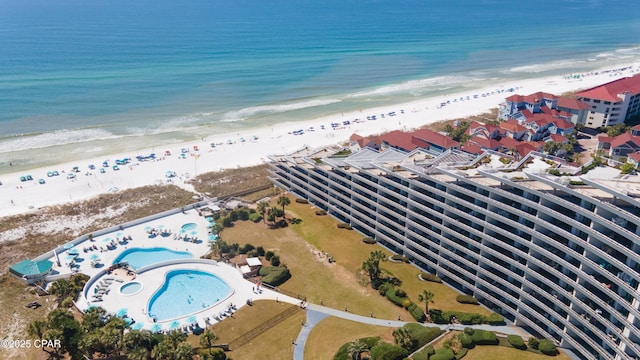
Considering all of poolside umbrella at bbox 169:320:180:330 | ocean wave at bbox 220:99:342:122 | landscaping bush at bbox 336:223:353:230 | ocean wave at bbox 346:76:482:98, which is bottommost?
poolside umbrella at bbox 169:320:180:330

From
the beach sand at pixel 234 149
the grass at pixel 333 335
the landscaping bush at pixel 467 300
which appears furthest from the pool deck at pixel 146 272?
the landscaping bush at pixel 467 300

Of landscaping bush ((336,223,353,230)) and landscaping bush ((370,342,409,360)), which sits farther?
landscaping bush ((336,223,353,230))

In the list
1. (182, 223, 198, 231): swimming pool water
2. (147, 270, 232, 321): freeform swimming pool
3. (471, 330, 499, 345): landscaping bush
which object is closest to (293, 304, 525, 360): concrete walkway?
(471, 330, 499, 345): landscaping bush

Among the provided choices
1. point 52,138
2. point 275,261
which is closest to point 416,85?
point 52,138

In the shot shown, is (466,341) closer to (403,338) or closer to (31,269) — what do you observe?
(403,338)

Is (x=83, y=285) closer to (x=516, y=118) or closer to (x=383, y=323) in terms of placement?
(x=383, y=323)

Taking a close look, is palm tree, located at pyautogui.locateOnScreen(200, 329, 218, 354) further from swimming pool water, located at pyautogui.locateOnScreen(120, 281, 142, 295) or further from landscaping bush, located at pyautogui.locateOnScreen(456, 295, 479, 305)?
landscaping bush, located at pyautogui.locateOnScreen(456, 295, 479, 305)

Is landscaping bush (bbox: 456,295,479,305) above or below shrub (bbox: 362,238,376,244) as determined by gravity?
below

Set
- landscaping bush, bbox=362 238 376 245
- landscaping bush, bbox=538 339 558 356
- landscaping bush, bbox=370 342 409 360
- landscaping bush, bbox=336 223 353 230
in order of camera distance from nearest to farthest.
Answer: landscaping bush, bbox=370 342 409 360 < landscaping bush, bbox=538 339 558 356 < landscaping bush, bbox=362 238 376 245 < landscaping bush, bbox=336 223 353 230
